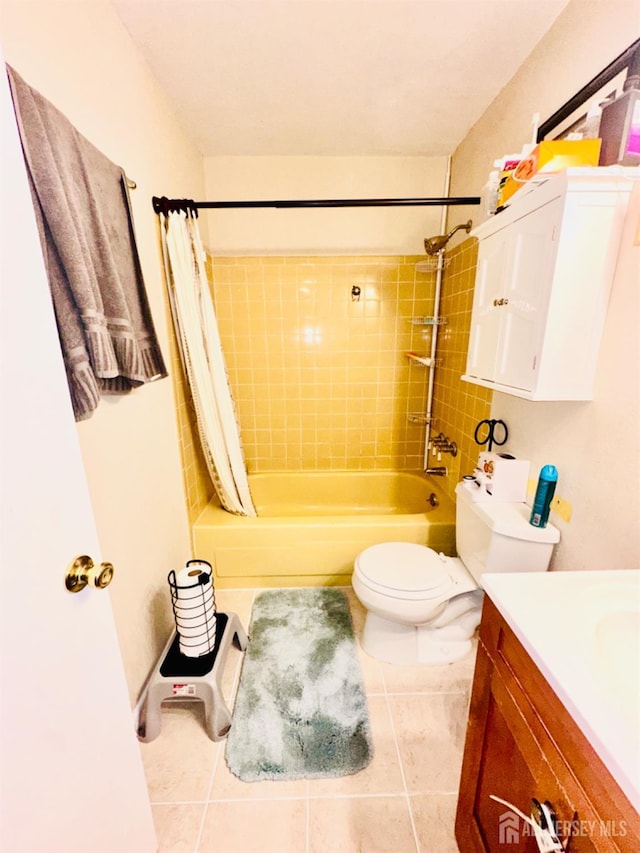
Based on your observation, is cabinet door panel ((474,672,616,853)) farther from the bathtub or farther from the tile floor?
the bathtub

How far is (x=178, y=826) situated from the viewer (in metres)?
1.04

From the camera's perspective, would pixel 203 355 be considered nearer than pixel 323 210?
Yes

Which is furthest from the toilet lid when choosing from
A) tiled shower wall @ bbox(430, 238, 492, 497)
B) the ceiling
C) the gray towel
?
the ceiling

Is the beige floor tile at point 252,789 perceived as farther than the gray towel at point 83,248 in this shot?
Yes

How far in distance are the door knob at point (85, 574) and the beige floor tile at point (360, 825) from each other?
1.05 metres

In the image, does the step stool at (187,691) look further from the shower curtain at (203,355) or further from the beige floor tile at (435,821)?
the shower curtain at (203,355)

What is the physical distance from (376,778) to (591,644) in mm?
971

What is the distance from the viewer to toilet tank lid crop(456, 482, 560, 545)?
4.04ft

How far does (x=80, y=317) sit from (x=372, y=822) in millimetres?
1647

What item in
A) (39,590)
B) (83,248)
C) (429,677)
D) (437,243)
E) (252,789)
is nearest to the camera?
(39,590)

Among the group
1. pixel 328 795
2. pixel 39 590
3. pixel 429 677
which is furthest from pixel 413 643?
pixel 39 590

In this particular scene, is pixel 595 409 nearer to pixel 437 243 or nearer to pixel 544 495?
pixel 544 495

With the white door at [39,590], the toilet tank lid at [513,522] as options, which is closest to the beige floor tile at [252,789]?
the white door at [39,590]

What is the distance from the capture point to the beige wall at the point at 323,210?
2.15 m
